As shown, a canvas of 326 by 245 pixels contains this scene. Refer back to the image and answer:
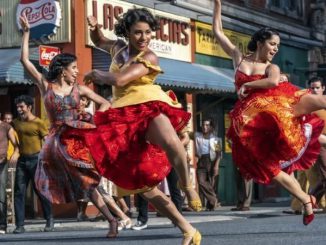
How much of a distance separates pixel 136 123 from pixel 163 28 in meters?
13.0

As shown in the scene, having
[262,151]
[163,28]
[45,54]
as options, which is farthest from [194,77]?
[262,151]

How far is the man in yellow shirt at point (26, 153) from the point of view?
12.8m

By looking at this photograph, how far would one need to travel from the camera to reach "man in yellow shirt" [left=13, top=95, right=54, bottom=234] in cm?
1277

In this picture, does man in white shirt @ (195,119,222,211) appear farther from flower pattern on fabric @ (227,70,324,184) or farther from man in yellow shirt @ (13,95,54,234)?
flower pattern on fabric @ (227,70,324,184)

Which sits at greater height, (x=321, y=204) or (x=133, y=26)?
(x=133, y=26)

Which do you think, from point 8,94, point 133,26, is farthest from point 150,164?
point 8,94

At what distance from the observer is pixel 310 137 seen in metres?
10.1

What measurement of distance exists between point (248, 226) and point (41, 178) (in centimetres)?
248

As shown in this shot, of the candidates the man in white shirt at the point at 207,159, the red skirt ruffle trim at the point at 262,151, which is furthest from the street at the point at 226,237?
the man in white shirt at the point at 207,159

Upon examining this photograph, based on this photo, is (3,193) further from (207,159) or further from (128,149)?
(207,159)

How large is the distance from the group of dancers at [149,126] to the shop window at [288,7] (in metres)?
16.6

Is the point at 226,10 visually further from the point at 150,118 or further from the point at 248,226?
the point at 150,118

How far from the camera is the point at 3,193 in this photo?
13438mm

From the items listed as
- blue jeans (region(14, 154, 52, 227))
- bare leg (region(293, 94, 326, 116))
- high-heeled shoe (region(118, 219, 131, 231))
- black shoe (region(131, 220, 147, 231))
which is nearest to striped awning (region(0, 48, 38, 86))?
blue jeans (region(14, 154, 52, 227))
